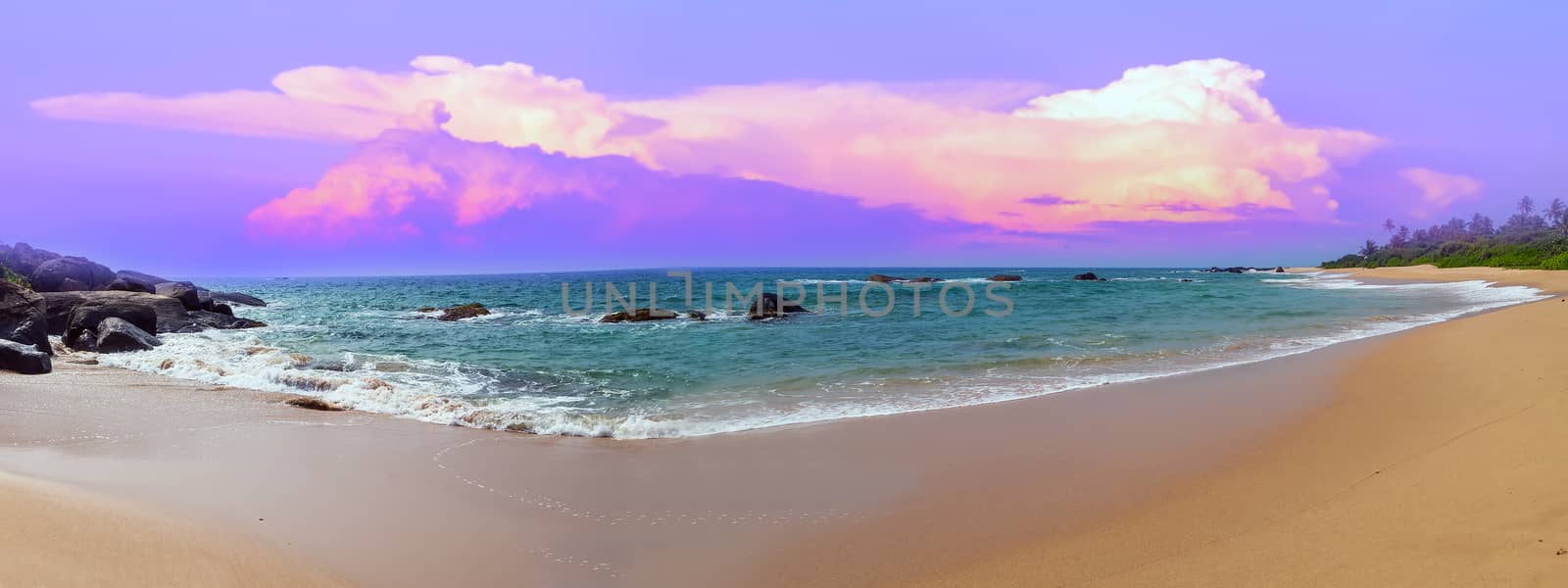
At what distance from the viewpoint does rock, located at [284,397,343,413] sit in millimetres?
10242

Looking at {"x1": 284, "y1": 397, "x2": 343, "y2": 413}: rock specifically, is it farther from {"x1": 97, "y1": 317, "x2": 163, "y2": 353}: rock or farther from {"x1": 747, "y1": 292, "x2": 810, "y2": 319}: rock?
{"x1": 747, "y1": 292, "x2": 810, "y2": 319}: rock

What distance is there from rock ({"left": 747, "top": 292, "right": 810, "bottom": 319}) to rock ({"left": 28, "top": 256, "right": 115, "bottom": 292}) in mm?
24803

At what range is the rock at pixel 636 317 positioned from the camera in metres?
26.8

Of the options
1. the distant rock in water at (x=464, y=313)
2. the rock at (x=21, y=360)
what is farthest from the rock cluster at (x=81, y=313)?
the distant rock in water at (x=464, y=313)

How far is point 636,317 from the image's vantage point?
27.2 m

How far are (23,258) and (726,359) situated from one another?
1349 inches

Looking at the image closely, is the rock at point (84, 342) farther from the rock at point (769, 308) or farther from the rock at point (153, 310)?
the rock at point (769, 308)

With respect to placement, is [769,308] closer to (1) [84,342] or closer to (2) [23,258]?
(1) [84,342]

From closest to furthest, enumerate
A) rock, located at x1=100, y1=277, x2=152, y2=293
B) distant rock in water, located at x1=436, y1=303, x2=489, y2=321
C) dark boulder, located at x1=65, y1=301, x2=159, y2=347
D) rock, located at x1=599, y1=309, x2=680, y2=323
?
dark boulder, located at x1=65, y1=301, x2=159, y2=347 → rock, located at x1=100, y1=277, x2=152, y2=293 → rock, located at x1=599, y1=309, x2=680, y2=323 → distant rock in water, located at x1=436, y1=303, x2=489, y2=321

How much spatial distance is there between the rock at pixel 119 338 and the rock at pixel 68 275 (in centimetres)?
1235

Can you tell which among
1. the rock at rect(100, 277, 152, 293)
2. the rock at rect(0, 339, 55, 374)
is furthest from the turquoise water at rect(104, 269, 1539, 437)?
the rock at rect(100, 277, 152, 293)

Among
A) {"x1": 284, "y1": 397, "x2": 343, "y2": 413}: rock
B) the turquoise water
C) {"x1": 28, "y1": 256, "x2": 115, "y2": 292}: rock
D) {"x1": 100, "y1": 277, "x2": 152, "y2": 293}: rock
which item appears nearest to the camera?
{"x1": 284, "y1": 397, "x2": 343, "y2": 413}: rock

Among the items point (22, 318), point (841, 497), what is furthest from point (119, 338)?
point (841, 497)

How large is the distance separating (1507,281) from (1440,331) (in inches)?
1509
